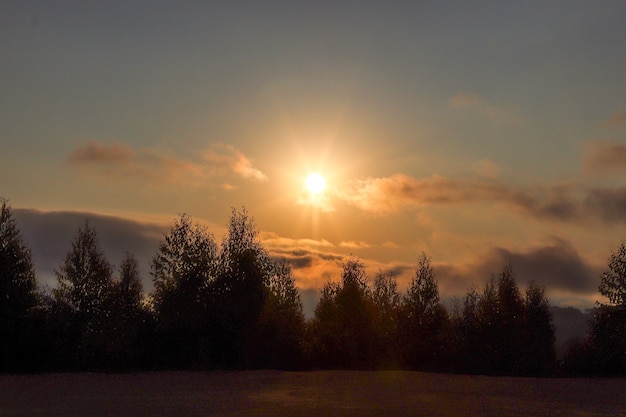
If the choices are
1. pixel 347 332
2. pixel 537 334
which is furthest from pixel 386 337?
pixel 537 334

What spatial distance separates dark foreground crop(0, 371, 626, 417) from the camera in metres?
20.4

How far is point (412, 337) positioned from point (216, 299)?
1851 cm

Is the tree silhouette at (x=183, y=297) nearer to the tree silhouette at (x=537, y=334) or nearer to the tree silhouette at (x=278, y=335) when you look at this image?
the tree silhouette at (x=278, y=335)

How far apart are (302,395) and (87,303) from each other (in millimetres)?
25398

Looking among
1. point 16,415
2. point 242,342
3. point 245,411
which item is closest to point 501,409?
point 245,411

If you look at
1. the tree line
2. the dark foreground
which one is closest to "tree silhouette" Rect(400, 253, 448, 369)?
the tree line

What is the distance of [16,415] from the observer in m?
19.5

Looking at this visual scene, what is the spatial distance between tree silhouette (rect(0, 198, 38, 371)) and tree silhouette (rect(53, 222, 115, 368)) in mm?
2073

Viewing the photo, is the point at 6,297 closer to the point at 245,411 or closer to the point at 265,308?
the point at 265,308

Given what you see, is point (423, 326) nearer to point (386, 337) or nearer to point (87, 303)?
point (386, 337)

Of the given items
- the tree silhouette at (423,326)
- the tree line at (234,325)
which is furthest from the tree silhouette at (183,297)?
the tree silhouette at (423,326)

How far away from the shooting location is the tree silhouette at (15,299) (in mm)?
40375

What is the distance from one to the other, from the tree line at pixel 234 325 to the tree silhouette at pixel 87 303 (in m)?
0.07

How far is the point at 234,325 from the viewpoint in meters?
42.8
